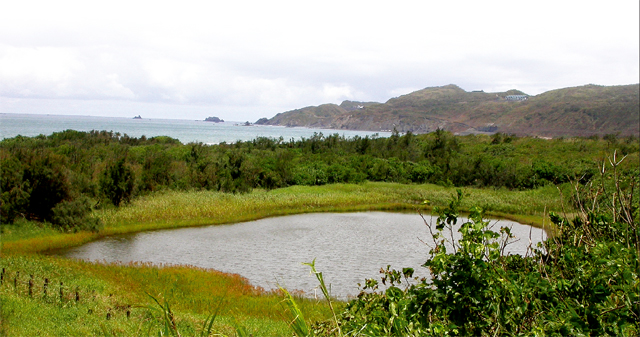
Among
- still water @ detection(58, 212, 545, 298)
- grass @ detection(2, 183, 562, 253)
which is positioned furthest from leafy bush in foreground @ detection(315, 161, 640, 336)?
grass @ detection(2, 183, 562, 253)

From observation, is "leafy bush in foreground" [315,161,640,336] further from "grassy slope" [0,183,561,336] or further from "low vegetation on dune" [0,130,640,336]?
"grassy slope" [0,183,561,336]

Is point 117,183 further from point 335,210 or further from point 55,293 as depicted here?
point 55,293

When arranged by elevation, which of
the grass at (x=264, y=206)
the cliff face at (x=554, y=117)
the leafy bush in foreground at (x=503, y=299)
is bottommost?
the grass at (x=264, y=206)

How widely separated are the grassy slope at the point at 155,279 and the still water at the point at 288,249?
1280 millimetres

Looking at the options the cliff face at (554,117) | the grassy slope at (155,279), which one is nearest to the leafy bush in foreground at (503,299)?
the grassy slope at (155,279)

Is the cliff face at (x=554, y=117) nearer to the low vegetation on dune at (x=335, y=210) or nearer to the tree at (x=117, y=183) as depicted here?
the low vegetation on dune at (x=335, y=210)

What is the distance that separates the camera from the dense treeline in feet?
71.7

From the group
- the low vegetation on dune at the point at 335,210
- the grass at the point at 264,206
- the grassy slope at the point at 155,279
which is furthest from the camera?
the grass at the point at 264,206

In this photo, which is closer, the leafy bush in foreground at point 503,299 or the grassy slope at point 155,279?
the leafy bush in foreground at point 503,299

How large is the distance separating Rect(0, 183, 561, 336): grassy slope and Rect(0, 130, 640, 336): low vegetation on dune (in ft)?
0.24

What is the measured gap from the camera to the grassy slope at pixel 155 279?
8.62 m

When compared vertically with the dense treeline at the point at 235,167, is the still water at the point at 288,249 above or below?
below

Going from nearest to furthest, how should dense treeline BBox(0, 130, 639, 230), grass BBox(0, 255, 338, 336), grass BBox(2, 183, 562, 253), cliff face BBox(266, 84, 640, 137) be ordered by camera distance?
grass BBox(0, 255, 338, 336) < grass BBox(2, 183, 562, 253) < dense treeline BBox(0, 130, 639, 230) < cliff face BBox(266, 84, 640, 137)

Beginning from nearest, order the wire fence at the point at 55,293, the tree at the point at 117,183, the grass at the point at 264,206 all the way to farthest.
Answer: the wire fence at the point at 55,293, the grass at the point at 264,206, the tree at the point at 117,183
